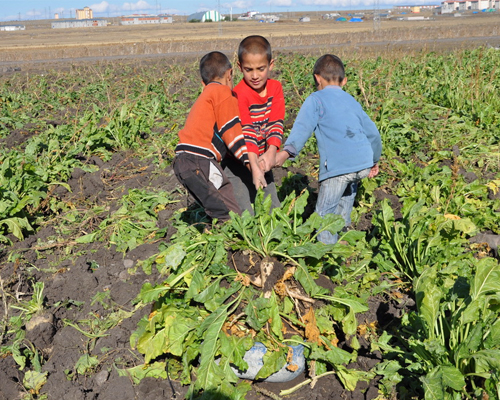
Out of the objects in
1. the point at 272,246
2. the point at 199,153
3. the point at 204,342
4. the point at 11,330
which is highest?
the point at 199,153

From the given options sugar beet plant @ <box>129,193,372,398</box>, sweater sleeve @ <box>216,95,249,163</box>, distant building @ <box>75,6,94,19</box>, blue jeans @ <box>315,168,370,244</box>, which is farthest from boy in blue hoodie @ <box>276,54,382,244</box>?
distant building @ <box>75,6,94,19</box>

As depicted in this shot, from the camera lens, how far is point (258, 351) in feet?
9.93

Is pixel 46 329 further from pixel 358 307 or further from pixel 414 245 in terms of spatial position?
pixel 414 245

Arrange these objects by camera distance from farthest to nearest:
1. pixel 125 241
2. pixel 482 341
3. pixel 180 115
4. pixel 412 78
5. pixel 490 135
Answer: pixel 412 78 → pixel 180 115 → pixel 490 135 → pixel 125 241 → pixel 482 341

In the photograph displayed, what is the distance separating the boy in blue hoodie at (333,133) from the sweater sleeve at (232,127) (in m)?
0.30

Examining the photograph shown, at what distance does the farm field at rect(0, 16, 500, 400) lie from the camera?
9.62ft

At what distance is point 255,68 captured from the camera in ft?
12.7

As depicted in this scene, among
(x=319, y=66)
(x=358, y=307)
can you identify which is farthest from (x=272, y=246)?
(x=319, y=66)

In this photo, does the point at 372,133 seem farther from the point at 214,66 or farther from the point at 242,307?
the point at 242,307

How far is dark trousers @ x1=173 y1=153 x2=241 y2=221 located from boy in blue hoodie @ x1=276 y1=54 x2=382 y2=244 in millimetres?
518

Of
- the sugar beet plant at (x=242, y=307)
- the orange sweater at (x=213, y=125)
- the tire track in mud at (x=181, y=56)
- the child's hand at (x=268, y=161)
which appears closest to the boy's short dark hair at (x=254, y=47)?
the orange sweater at (x=213, y=125)

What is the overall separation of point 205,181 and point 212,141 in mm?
338

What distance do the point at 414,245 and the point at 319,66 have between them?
64.0 inches

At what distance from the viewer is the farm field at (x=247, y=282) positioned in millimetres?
2934
